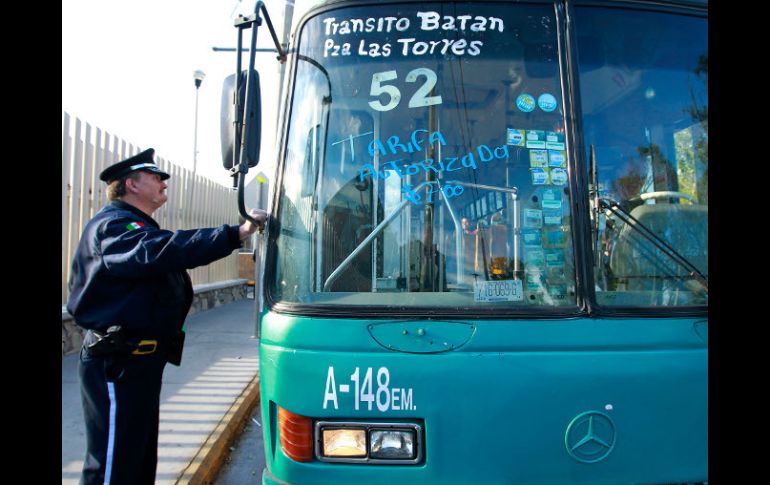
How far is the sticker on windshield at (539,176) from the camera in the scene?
2.19m

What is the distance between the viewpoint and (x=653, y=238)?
2170mm

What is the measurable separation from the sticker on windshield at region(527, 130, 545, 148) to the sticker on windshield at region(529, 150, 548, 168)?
25mm

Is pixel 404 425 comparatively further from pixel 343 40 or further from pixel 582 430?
pixel 343 40

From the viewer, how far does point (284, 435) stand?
1975mm

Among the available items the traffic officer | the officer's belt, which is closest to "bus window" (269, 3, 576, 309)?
the traffic officer

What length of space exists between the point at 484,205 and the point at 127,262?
1.61 metres

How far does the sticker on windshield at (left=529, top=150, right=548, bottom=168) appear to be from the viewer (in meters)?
2.19

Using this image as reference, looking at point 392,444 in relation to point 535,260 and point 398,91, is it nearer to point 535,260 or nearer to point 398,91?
point 535,260

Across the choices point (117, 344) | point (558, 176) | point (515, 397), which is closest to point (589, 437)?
point (515, 397)

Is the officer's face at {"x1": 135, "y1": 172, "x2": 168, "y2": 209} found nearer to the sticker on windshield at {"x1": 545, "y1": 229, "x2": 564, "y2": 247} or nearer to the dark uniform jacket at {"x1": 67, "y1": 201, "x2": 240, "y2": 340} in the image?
the dark uniform jacket at {"x1": 67, "y1": 201, "x2": 240, "y2": 340}

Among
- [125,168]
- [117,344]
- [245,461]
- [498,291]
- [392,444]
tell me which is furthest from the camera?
[245,461]

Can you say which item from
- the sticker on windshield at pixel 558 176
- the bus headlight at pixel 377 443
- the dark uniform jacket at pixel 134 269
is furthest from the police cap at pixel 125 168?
the sticker on windshield at pixel 558 176

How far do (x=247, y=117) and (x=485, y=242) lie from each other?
3.73 feet

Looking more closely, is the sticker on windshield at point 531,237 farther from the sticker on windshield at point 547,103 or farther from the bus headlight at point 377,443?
the bus headlight at point 377,443
